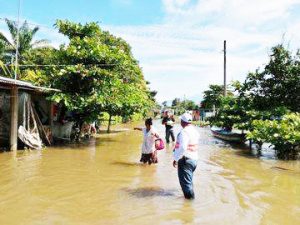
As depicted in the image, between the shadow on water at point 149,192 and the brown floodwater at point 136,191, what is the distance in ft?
0.07

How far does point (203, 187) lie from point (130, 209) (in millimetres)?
2611

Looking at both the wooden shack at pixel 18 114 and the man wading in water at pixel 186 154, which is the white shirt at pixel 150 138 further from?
the wooden shack at pixel 18 114

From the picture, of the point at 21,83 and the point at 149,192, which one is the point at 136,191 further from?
the point at 21,83

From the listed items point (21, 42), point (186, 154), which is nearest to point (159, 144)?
point (186, 154)

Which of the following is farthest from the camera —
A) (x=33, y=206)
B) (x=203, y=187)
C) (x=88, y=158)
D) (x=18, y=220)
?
(x=88, y=158)

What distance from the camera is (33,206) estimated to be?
6789 millimetres

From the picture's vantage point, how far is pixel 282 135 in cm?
1374

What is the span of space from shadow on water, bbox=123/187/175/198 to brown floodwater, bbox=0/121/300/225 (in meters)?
0.02

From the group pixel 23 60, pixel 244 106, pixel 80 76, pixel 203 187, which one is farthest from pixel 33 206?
pixel 23 60

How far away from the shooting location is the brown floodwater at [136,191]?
6.41 m

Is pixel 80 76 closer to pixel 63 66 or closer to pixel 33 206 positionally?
pixel 63 66

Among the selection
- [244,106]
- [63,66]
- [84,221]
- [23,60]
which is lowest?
[84,221]

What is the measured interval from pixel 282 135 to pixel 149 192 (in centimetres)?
739

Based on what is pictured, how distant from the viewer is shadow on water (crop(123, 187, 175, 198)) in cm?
792
